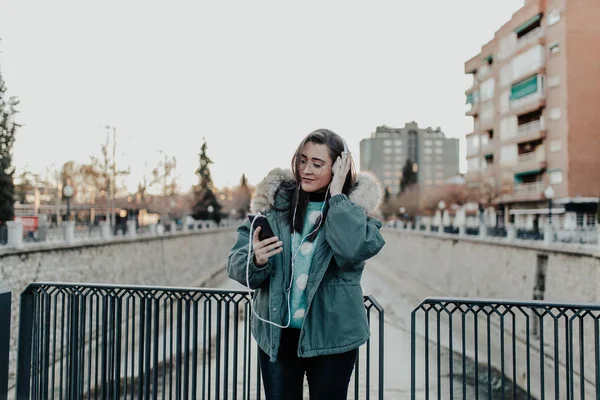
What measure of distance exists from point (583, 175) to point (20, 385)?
110ft

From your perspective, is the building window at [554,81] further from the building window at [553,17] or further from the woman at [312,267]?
the woman at [312,267]

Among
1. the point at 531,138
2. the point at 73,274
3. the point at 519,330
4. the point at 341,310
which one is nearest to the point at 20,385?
the point at 341,310

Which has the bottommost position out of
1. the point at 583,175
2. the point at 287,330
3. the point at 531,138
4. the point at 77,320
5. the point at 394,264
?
the point at 394,264

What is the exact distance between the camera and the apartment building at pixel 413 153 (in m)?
126

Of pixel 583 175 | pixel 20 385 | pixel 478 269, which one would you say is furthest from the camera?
pixel 583 175

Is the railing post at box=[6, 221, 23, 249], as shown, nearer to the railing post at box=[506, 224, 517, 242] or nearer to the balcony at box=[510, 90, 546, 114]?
the railing post at box=[506, 224, 517, 242]

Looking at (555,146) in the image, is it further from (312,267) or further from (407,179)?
(407,179)

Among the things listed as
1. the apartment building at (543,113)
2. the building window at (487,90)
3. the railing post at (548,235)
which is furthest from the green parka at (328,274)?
the building window at (487,90)

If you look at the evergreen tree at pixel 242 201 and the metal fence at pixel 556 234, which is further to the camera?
the evergreen tree at pixel 242 201

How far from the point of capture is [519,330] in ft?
59.3

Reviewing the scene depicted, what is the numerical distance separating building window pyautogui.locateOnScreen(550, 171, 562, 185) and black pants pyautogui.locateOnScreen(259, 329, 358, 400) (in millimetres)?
Answer: 33607

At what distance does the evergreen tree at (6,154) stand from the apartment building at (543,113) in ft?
83.0

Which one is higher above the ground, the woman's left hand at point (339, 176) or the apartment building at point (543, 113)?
the apartment building at point (543, 113)

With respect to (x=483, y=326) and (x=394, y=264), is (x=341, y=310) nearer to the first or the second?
(x=483, y=326)
